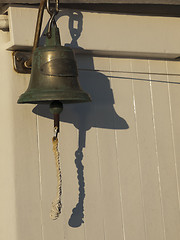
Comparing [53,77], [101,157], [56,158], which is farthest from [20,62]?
[101,157]

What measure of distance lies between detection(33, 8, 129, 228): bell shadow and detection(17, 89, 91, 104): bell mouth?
0.96 feet

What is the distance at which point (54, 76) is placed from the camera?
3250mm

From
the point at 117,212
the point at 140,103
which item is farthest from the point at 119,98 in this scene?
the point at 117,212

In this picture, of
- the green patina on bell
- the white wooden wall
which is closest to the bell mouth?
the green patina on bell

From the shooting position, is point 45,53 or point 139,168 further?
point 139,168

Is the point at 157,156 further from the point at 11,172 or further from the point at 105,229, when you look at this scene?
the point at 11,172

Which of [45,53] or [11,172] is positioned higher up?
[45,53]

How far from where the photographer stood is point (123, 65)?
380 cm

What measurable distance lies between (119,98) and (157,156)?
0.38 m

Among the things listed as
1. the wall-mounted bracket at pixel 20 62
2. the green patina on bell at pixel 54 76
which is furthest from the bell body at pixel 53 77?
the wall-mounted bracket at pixel 20 62

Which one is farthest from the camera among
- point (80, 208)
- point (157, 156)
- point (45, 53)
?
point (157, 156)

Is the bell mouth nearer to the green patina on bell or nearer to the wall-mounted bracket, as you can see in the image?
the green patina on bell

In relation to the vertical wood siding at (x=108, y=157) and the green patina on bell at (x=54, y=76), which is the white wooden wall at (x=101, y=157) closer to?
the vertical wood siding at (x=108, y=157)

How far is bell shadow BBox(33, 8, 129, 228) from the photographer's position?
354 cm
